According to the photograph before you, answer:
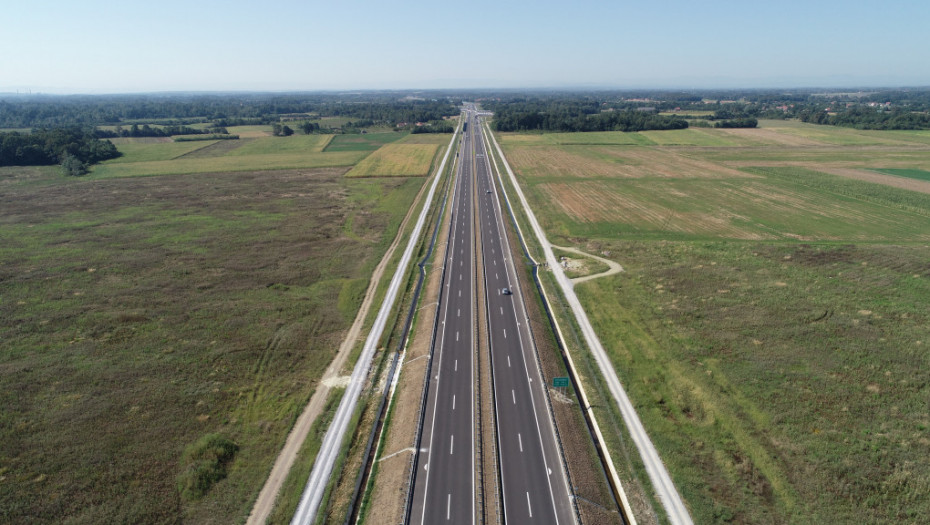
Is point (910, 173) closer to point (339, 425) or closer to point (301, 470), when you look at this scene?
point (339, 425)

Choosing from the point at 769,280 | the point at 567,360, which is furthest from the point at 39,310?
the point at 769,280

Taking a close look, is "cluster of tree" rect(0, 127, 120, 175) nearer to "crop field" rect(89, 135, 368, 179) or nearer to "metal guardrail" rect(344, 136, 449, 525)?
"crop field" rect(89, 135, 368, 179)

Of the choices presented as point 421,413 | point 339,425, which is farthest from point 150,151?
point 421,413

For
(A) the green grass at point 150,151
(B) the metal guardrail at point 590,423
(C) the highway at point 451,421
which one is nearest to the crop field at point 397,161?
(A) the green grass at point 150,151

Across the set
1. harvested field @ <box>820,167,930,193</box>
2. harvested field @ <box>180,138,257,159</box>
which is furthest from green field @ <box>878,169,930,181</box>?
harvested field @ <box>180,138,257,159</box>

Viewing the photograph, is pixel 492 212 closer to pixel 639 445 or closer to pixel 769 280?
pixel 769 280

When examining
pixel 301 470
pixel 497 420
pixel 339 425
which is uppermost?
pixel 497 420
